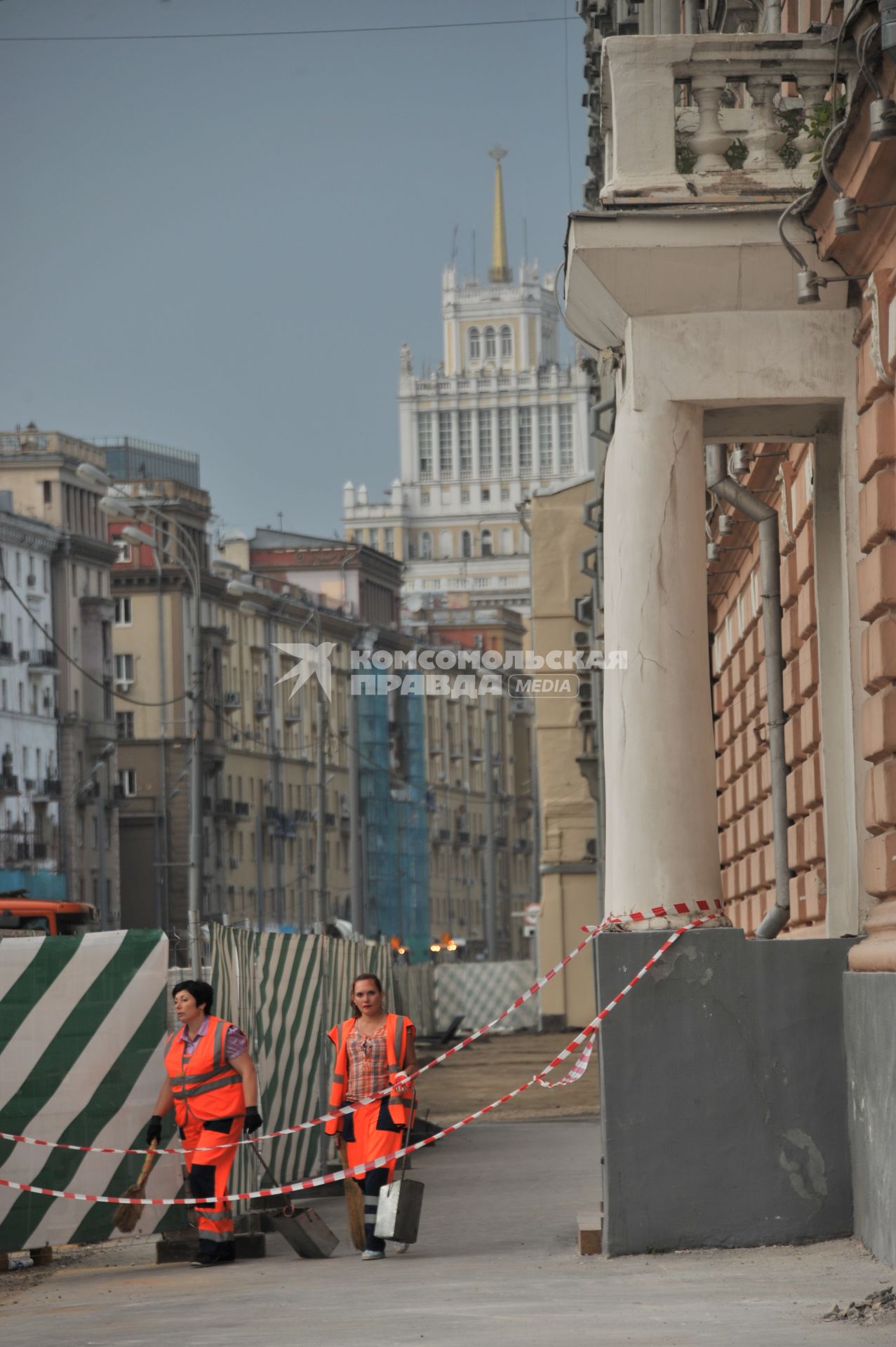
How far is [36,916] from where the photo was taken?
37.6 metres

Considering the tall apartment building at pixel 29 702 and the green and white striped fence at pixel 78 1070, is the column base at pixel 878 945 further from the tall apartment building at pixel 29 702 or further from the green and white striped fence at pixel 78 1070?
the tall apartment building at pixel 29 702

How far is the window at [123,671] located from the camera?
10625 centimetres

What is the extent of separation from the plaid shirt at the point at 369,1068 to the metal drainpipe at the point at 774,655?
2.88 metres

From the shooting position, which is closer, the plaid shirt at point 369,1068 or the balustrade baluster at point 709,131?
the balustrade baluster at point 709,131

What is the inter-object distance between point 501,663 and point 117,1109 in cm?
3404

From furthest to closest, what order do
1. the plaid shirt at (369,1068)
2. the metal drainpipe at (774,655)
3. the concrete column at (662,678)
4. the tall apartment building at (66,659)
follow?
the tall apartment building at (66,659)
the metal drainpipe at (774,655)
the plaid shirt at (369,1068)
the concrete column at (662,678)

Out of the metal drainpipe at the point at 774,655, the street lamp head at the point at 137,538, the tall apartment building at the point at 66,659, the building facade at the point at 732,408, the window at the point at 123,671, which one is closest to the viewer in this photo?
the building facade at the point at 732,408

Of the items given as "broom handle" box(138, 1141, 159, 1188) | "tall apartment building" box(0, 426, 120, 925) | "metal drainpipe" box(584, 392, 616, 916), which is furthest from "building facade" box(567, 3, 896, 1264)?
"tall apartment building" box(0, 426, 120, 925)

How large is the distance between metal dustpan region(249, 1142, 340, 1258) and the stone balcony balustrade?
564 cm

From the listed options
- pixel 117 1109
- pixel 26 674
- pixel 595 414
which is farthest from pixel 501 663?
pixel 26 674

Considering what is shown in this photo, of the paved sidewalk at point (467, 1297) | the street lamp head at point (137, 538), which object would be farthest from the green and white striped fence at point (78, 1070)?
the street lamp head at point (137, 538)

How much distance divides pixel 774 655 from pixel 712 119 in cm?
459

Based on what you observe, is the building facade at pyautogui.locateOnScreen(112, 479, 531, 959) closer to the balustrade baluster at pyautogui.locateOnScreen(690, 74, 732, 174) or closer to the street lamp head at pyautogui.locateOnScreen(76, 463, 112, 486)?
the street lamp head at pyautogui.locateOnScreen(76, 463, 112, 486)

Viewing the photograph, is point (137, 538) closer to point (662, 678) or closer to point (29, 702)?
point (662, 678)
